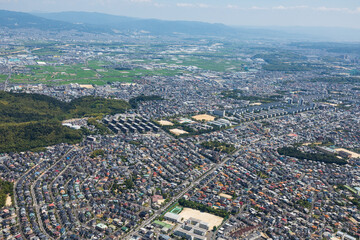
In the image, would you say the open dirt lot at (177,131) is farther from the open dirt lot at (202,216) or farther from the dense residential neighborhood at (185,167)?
the open dirt lot at (202,216)

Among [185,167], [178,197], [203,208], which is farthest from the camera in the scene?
[185,167]

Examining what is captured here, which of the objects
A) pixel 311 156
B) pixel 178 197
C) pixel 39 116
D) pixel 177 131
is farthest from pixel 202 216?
pixel 39 116

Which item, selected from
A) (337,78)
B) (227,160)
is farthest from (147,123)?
(337,78)

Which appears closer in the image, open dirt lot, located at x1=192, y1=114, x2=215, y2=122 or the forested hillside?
the forested hillside

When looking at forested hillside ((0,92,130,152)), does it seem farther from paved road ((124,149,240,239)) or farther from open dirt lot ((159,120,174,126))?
paved road ((124,149,240,239))

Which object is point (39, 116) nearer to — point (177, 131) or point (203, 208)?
point (177, 131)

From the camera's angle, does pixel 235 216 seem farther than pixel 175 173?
No

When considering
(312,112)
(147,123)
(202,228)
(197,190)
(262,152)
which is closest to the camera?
(202,228)

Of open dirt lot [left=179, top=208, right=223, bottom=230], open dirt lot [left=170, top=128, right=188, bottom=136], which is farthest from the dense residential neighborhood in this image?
open dirt lot [left=170, top=128, right=188, bottom=136]

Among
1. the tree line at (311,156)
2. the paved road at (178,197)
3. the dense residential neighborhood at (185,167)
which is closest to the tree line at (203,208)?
the dense residential neighborhood at (185,167)

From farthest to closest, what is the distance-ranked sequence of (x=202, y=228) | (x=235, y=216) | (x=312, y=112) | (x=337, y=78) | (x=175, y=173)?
(x=337, y=78) < (x=312, y=112) < (x=175, y=173) < (x=235, y=216) < (x=202, y=228)

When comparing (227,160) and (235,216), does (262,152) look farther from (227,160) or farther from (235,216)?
(235,216)
